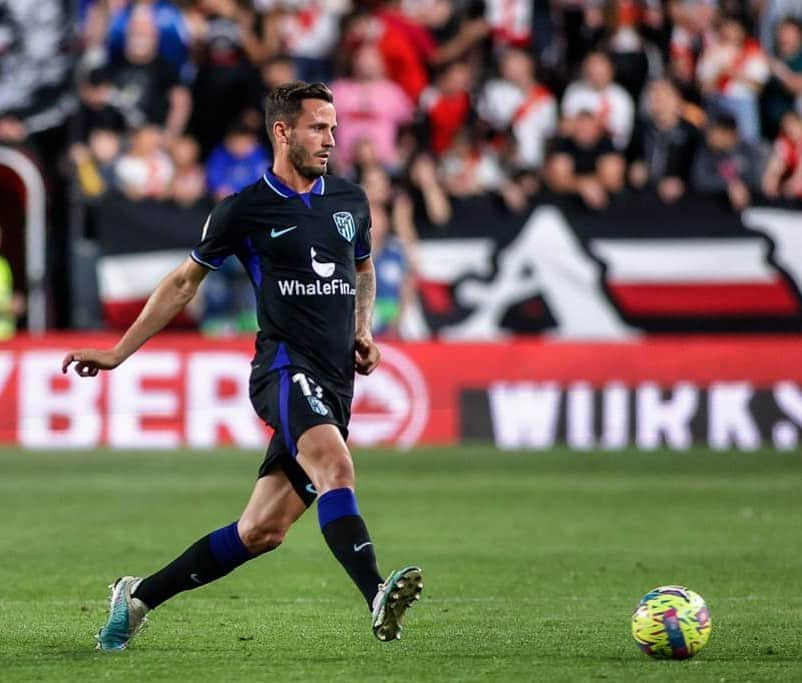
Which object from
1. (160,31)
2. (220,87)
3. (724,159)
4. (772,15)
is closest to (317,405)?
(724,159)

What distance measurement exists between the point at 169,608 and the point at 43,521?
4138 mm

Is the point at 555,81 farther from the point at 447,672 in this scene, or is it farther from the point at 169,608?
the point at 447,672

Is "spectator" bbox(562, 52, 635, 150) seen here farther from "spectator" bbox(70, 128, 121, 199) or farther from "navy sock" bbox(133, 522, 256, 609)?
"navy sock" bbox(133, 522, 256, 609)

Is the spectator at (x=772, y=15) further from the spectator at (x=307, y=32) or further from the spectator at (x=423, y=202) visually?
the spectator at (x=307, y=32)

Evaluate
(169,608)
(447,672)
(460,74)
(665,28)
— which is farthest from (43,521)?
(665,28)

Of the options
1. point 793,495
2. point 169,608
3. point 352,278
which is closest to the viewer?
point 352,278

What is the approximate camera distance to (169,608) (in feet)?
28.8

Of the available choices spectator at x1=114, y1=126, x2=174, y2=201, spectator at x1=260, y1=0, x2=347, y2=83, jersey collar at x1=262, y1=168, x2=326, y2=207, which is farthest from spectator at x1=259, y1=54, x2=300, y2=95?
jersey collar at x1=262, y1=168, x2=326, y2=207

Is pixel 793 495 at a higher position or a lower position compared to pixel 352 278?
lower

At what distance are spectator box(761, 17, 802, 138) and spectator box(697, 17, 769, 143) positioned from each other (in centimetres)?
10

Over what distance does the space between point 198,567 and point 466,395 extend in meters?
11.0

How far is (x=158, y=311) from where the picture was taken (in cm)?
723

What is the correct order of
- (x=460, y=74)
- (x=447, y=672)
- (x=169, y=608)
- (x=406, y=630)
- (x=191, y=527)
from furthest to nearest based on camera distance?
1. (x=460, y=74)
2. (x=191, y=527)
3. (x=169, y=608)
4. (x=406, y=630)
5. (x=447, y=672)

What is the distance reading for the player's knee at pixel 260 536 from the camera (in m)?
7.12
